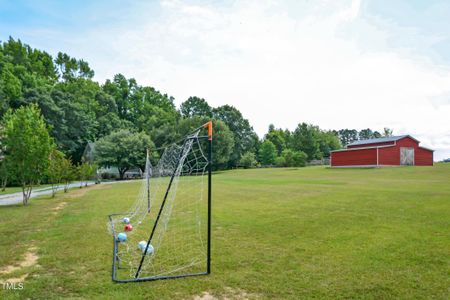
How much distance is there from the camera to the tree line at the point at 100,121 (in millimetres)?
17845

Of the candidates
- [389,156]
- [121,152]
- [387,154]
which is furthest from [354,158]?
[121,152]

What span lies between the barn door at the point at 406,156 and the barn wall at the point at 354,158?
4384 millimetres

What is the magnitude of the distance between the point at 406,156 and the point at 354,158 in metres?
6.36

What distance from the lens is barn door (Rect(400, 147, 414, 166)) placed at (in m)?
35.2

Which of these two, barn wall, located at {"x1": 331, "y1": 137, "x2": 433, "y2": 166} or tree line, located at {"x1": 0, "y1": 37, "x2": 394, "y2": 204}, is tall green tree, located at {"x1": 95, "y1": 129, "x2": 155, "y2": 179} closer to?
tree line, located at {"x1": 0, "y1": 37, "x2": 394, "y2": 204}

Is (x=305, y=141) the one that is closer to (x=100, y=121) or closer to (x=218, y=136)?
(x=218, y=136)

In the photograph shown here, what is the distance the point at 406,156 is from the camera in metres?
35.6

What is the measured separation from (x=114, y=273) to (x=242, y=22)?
11.0m

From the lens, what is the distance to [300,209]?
9172 mm

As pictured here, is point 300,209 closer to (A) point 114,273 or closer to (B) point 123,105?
(A) point 114,273

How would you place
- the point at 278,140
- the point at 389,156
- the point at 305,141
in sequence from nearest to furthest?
the point at 389,156 < the point at 305,141 < the point at 278,140

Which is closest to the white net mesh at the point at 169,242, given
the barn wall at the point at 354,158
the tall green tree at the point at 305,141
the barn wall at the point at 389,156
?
the barn wall at the point at 354,158

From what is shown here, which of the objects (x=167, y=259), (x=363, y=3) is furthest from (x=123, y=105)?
(x=167, y=259)

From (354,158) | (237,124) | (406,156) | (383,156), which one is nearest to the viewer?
(383,156)
